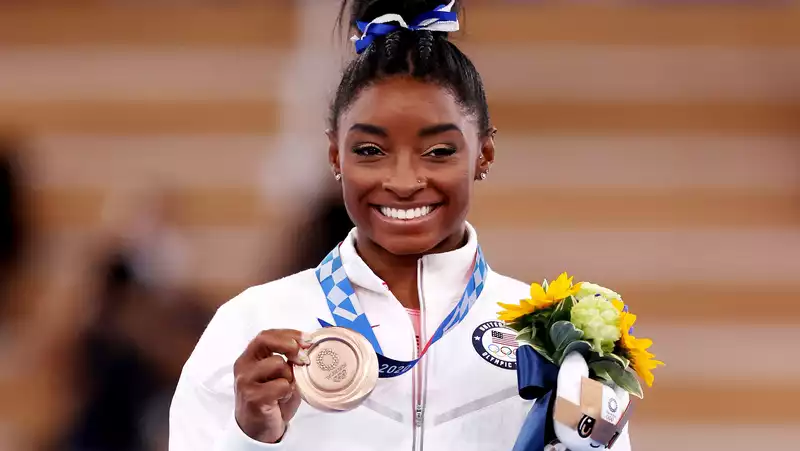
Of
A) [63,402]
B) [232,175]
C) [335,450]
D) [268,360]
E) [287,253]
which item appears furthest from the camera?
[232,175]

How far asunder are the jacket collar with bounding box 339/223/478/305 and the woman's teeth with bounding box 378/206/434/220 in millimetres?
99

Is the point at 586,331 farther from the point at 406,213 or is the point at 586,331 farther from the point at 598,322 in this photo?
the point at 406,213

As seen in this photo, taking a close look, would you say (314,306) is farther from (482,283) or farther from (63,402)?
(63,402)

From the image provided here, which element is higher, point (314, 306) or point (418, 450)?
point (314, 306)

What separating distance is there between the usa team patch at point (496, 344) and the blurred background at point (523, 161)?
2.61 metres

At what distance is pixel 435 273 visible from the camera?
1981 millimetres

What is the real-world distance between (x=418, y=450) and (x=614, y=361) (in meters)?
0.34

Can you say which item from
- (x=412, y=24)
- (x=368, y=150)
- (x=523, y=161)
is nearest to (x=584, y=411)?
(x=368, y=150)

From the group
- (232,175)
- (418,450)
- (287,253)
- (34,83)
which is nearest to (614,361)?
(418,450)

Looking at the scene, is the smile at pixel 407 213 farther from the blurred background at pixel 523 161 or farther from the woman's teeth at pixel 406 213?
the blurred background at pixel 523 161

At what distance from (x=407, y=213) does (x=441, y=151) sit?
0.37ft

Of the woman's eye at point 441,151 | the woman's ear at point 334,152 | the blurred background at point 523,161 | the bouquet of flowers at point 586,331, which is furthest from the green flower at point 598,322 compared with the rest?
the blurred background at point 523,161

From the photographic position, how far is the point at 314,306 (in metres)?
1.98

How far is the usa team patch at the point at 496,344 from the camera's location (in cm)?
194
